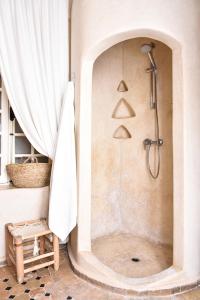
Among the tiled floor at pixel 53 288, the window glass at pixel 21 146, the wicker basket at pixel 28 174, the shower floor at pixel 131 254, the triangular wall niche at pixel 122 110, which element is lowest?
the tiled floor at pixel 53 288

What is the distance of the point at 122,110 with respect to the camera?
9.31 feet

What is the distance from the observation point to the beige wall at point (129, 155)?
258cm

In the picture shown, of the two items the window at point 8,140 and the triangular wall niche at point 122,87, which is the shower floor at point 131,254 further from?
the triangular wall niche at point 122,87

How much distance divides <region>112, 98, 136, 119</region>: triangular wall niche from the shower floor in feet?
4.72

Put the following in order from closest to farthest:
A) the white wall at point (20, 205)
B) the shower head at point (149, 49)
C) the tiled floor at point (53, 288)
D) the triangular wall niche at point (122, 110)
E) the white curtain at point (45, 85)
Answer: the tiled floor at point (53, 288) < the white curtain at point (45, 85) < the white wall at point (20, 205) < the shower head at point (149, 49) < the triangular wall niche at point (122, 110)

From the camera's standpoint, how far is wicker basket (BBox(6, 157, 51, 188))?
224 cm

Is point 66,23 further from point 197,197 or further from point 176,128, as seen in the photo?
point 197,197

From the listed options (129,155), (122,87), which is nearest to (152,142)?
(129,155)

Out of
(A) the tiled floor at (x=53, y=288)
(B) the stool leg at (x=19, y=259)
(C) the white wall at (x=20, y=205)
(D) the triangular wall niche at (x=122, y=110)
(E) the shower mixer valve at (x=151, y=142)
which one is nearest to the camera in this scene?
(A) the tiled floor at (x=53, y=288)

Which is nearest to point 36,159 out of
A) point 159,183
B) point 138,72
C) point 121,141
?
point 121,141

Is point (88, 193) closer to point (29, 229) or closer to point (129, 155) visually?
point (29, 229)

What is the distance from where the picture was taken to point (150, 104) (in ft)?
8.71

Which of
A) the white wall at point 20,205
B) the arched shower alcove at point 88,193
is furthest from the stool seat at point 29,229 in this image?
the arched shower alcove at point 88,193

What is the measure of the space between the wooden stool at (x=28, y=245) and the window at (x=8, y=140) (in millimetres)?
612
